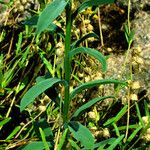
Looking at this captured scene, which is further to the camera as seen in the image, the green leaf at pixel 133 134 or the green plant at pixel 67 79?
the green leaf at pixel 133 134

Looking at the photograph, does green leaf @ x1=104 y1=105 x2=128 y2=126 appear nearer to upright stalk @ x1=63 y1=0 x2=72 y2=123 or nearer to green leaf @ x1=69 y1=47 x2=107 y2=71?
upright stalk @ x1=63 y1=0 x2=72 y2=123

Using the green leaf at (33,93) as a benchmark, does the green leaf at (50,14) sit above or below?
above

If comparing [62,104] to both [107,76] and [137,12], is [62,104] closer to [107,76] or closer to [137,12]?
[107,76]

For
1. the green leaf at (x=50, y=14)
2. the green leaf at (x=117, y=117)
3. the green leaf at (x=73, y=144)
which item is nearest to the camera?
the green leaf at (x=50, y=14)

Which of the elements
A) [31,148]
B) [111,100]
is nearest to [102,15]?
[111,100]

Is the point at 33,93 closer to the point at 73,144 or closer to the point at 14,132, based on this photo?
the point at 73,144

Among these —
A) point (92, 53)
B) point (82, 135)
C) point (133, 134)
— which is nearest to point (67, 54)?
point (92, 53)

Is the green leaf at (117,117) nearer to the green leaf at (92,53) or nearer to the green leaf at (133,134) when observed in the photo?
the green leaf at (133,134)

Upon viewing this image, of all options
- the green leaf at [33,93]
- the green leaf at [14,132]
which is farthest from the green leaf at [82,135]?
the green leaf at [14,132]

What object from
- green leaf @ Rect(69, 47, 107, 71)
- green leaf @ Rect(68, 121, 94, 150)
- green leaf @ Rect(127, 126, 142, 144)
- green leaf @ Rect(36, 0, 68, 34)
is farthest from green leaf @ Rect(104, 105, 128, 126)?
green leaf @ Rect(36, 0, 68, 34)
